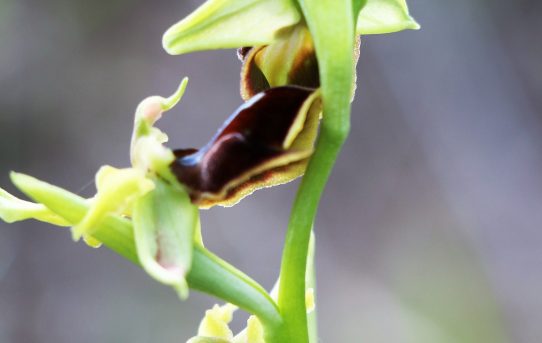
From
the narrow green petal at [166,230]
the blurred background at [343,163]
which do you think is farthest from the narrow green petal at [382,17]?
the blurred background at [343,163]

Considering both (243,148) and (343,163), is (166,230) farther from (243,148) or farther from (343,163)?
(343,163)

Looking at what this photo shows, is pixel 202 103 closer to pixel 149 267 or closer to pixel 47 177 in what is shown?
pixel 47 177

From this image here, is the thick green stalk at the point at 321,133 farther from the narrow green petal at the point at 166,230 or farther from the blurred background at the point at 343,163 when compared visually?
the blurred background at the point at 343,163

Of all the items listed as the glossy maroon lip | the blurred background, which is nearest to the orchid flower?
the glossy maroon lip

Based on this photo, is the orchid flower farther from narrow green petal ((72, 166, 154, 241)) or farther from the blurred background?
the blurred background

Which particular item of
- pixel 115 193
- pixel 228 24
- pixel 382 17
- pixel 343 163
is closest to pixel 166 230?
pixel 115 193
